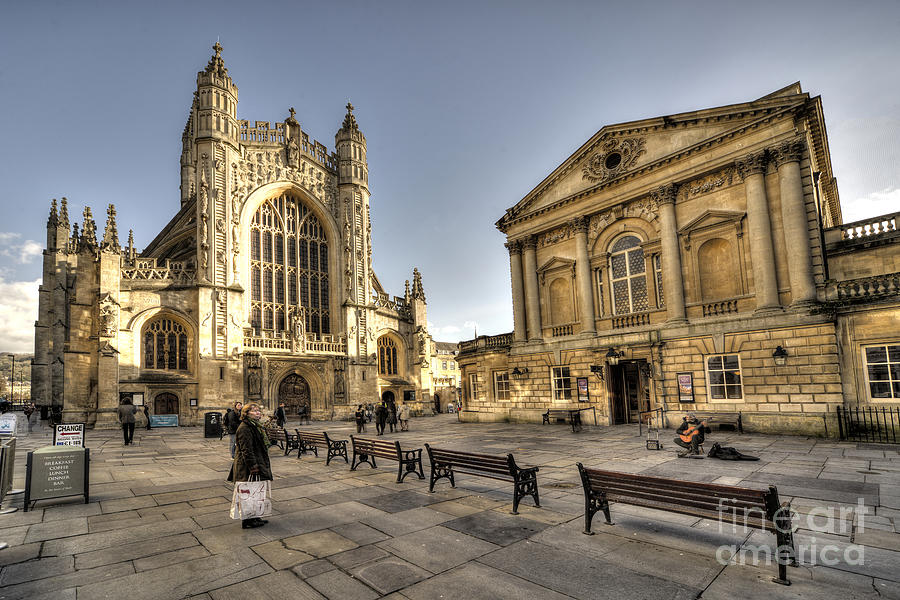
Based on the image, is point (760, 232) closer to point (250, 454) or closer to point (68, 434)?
point (250, 454)

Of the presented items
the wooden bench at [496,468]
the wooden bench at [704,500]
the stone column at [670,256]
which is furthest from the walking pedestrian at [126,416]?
the stone column at [670,256]

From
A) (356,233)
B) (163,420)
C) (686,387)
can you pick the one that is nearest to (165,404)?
(163,420)

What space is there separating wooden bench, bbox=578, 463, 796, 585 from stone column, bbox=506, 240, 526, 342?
65.5 ft

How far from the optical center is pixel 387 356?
134ft

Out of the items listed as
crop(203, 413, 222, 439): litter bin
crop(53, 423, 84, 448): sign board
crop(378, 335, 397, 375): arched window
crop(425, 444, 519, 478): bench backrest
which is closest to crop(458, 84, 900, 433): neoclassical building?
crop(203, 413, 222, 439): litter bin

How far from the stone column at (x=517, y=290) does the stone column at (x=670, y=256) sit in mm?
7926

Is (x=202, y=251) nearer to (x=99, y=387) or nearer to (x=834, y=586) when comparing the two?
(x=99, y=387)

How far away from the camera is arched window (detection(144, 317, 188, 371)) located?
98.0 feet

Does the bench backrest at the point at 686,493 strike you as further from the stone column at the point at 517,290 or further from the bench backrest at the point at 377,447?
the stone column at the point at 517,290

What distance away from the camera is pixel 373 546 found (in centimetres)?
598

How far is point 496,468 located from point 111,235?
31230 mm

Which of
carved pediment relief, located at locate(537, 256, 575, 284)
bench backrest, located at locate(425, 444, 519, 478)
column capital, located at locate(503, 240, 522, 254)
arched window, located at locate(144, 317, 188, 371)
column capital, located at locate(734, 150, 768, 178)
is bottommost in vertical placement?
bench backrest, located at locate(425, 444, 519, 478)

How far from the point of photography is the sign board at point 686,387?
18938mm

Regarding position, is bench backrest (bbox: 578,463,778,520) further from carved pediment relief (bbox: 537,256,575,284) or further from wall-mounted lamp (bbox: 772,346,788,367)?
carved pediment relief (bbox: 537,256,575,284)
